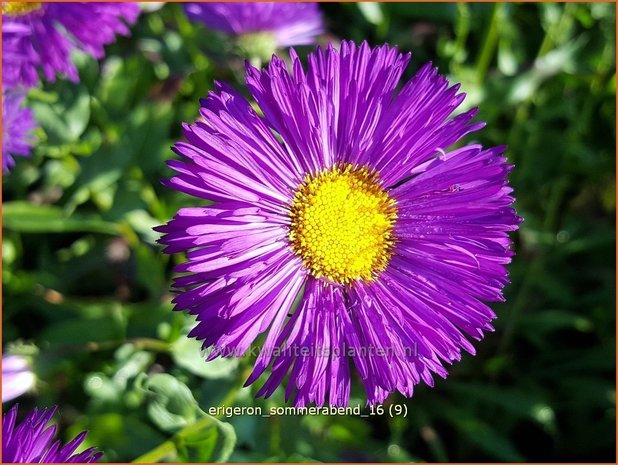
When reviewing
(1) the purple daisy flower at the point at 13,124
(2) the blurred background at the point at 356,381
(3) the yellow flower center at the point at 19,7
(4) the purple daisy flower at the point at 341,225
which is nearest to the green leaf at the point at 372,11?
(2) the blurred background at the point at 356,381

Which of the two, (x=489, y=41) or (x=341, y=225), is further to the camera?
(x=489, y=41)

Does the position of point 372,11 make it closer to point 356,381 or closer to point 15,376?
point 356,381

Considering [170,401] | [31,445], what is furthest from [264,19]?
[31,445]

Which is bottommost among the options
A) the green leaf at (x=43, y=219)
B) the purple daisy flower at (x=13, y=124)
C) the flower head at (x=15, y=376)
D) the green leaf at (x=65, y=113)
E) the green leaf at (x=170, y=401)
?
the green leaf at (x=170, y=401)

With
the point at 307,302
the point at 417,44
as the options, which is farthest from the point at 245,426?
the point at 417,44

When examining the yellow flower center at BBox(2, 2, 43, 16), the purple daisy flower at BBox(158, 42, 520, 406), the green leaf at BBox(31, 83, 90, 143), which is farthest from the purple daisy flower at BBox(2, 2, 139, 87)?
the purple daisy flower at BBox(158, 42, 520, 406)

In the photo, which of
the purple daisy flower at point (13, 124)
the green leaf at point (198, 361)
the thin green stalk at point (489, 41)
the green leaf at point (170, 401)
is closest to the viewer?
the green leaf at point (170, 401)

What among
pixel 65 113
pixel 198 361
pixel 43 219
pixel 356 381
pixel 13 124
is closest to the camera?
pixel 198 361

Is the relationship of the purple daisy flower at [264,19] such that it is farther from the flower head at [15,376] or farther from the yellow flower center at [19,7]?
the flower head at [15,376]
